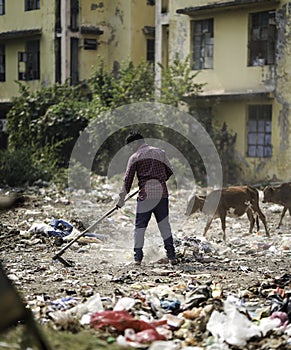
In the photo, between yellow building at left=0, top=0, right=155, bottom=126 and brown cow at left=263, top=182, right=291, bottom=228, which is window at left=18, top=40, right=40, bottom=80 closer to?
yellow building at left=0, top=0, right=155, bottom=126

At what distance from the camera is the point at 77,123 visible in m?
22.3

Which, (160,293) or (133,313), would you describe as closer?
(133,313)

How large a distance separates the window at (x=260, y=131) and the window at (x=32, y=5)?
33.8 feet

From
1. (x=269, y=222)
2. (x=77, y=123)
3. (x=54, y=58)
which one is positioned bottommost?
(x=269, y=222)

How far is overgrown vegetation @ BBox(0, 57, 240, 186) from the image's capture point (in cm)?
2031

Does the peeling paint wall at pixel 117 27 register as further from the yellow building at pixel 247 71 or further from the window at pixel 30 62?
the yellow building at pixel 247 71

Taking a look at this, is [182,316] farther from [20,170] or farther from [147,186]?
[20,170]

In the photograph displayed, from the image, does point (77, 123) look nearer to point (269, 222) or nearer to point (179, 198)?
point (179, 198)

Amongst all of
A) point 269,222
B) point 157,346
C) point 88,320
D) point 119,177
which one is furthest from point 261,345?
point 119,177

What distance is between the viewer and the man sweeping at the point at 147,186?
390 inches

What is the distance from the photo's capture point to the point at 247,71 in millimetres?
20875

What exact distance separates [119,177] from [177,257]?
9185mm

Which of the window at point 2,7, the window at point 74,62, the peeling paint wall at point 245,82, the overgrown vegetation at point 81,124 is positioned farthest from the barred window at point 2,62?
the peeling paint wall at point 245,82

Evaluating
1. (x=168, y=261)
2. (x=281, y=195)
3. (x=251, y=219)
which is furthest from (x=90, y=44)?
(x=168, y=261)
